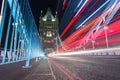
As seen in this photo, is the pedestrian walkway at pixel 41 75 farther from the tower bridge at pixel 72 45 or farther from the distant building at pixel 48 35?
the distant building at pixel 48 35

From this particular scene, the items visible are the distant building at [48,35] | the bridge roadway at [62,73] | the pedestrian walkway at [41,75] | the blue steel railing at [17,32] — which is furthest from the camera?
the distant building at [48,35]

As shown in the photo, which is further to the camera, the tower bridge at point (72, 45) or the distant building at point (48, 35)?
the distant building at point (48, 35)

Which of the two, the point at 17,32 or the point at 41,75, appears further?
the point at 17,32

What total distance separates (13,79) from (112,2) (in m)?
37.1

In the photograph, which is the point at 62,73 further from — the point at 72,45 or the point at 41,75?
the point at 72,45

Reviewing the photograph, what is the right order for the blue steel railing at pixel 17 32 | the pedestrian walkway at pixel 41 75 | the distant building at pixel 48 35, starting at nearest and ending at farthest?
the pedestrian walkway at pixel 41 75
the blue steel railing at pixel 17 32
the distant building at pixel 48 35

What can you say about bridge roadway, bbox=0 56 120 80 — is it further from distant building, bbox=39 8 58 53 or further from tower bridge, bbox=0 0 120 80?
distant building, bbox=39 8 58 53

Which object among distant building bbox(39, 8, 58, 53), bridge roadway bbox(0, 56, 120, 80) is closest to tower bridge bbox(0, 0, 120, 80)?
bridge roadway bbox(0, 56, 120, 80)

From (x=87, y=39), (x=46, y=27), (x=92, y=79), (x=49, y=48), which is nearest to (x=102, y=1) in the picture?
(x=87, y=39)

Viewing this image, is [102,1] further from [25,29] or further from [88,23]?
[25,29]

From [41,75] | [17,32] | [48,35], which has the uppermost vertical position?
[48,35]

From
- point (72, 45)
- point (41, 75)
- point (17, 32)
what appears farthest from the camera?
point (72, 45)

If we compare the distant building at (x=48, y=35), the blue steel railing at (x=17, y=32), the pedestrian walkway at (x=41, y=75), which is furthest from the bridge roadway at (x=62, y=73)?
the distant building at (x=48, y=35)

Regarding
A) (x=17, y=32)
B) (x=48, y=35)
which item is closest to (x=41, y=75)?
(x=17, y=32)
